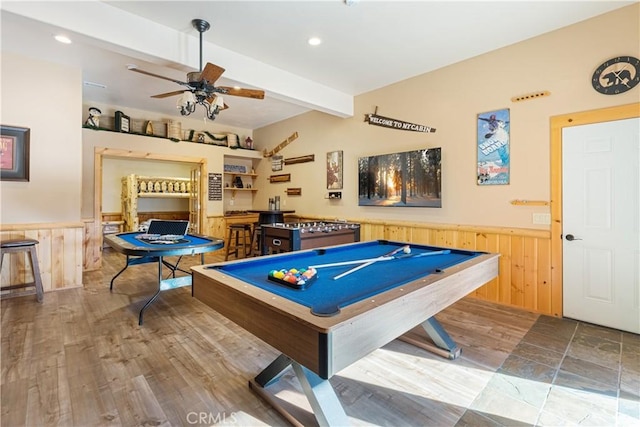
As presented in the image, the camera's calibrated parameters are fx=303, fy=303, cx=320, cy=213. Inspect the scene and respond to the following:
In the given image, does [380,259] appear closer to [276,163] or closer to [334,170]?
[334,170]

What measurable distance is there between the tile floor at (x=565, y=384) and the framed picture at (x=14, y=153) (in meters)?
5.17

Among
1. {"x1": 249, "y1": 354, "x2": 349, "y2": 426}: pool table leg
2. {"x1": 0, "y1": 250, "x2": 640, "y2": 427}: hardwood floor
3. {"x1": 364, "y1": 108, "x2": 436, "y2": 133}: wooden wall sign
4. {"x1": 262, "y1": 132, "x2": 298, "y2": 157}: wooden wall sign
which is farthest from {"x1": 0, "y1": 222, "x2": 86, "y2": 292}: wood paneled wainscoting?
{"x1": 364, "y1": 108, "x2": 436, "y2": 133}: wooden wall sign

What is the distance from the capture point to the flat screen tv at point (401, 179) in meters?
4.11

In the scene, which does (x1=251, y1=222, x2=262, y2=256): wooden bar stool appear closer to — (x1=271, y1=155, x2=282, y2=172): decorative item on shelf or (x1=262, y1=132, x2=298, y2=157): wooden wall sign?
(x1=271, y1=155, x2=282, y2=172): decorative item on shelf

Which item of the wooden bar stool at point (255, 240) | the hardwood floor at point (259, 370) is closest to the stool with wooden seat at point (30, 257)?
the hardwood floor at point (259, 370)

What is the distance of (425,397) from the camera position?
1.90 meters

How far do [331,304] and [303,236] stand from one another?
2513 millimetres

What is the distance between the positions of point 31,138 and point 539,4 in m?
5.76

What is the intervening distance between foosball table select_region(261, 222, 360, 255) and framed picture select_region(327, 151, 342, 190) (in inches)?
45.9

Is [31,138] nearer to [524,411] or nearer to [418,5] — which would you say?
[418,5]

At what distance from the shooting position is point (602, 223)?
9.65 feet

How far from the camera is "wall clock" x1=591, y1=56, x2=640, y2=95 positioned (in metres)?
2.76

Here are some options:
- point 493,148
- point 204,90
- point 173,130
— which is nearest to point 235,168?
point 173,130

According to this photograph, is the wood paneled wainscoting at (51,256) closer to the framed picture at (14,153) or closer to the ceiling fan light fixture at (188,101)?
the framed picture at (14,153)
